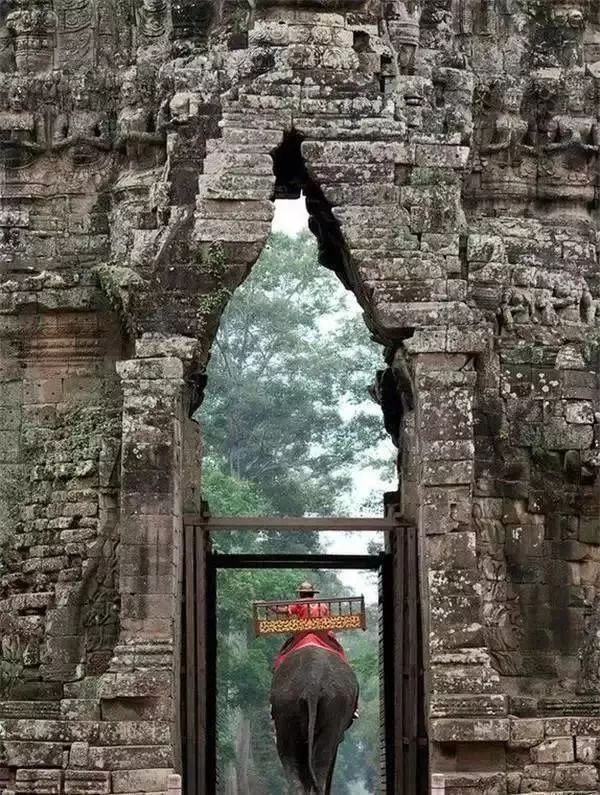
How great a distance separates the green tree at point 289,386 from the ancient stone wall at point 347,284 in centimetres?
2044

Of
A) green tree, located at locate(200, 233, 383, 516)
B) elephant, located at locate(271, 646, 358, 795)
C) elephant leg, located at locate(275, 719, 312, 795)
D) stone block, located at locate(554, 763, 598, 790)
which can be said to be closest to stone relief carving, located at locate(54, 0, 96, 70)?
elephant, located at locate(271, 646, 358, 795)

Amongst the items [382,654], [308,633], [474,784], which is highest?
[308,633]

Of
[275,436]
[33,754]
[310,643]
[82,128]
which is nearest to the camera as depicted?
[33,754]

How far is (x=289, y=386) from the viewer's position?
41.1 meters

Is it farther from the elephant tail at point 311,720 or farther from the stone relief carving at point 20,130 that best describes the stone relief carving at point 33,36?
the elephant tail at point 311,720

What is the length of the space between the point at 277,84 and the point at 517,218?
2.44 m

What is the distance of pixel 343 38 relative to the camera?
56.7 ft

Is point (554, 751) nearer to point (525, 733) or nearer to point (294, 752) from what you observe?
point (525, 733)

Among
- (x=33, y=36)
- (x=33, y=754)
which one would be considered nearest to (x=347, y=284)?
(x=33, y=36)

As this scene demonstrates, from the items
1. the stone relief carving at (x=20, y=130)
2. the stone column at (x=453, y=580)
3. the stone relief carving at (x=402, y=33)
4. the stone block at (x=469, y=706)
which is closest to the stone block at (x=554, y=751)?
the stone column at (x=453, y=580)

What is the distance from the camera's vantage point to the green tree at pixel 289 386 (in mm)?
39250

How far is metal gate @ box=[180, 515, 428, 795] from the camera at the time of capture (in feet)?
55.4

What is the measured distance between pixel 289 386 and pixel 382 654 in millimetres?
23125

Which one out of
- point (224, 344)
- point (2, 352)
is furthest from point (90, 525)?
point (224, 344)
